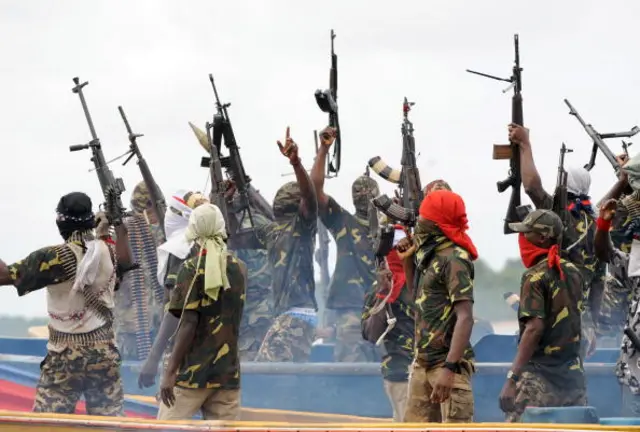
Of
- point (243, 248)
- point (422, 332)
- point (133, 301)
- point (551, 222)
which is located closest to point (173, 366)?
point (422, 332)

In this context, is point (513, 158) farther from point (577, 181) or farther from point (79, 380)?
point (79, 380)

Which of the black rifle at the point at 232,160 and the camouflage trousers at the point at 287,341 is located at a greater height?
the black rifle at the point at 232,160

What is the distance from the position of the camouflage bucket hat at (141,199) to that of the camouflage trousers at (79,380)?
510 cm

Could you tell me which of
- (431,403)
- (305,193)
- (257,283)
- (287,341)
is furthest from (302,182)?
(431,403)

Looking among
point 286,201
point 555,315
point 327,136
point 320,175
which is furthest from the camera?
point 286,201

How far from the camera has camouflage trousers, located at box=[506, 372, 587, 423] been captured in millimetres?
9000

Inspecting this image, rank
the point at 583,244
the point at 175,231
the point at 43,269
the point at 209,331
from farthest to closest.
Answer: the point at 175,231, the point at 583,244, the point at 43,269, the point at 209,331

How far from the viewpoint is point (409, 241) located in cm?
892

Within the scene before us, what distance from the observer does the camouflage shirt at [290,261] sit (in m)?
13.4

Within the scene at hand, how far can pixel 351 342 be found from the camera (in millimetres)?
13656

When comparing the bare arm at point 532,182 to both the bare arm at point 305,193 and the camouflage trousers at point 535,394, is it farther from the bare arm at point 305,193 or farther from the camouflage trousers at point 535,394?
the bare arm at point 305,193

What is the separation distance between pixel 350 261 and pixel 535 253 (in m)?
4.86

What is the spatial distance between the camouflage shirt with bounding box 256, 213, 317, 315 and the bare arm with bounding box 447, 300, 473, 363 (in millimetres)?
5180

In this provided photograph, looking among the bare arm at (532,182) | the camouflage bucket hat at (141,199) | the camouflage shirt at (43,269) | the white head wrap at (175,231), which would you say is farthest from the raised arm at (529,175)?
the camouflage bucket hat at (141,199)
